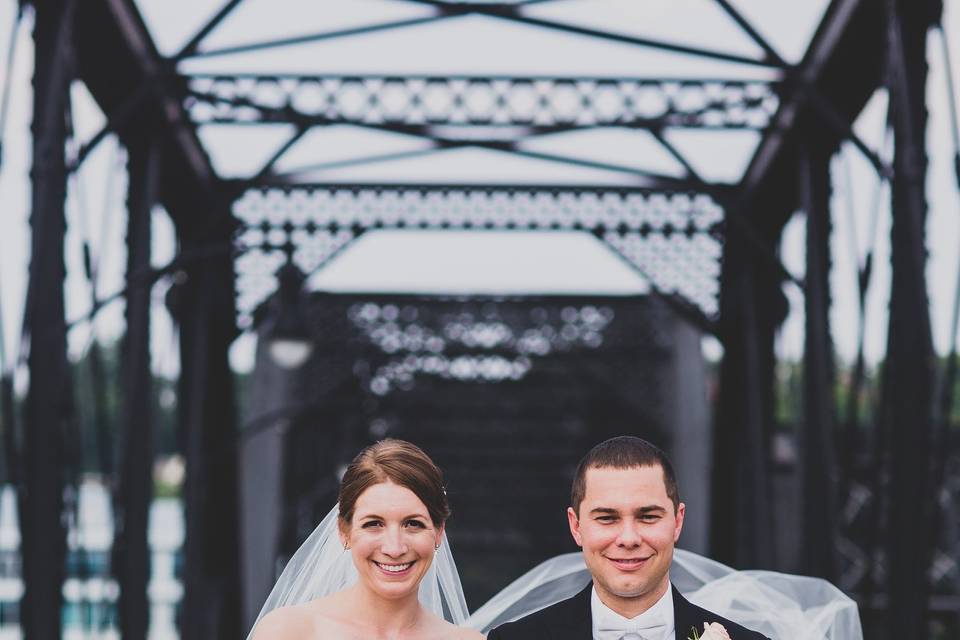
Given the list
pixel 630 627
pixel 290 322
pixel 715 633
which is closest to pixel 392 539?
pixel 630 627

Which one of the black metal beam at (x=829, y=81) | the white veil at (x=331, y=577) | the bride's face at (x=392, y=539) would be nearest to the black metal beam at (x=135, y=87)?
the black metal beam at (x=829, y=81)

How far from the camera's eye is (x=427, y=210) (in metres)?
12.2

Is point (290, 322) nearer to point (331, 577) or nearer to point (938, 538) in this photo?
point (331, 577)

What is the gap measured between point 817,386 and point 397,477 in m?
6.38

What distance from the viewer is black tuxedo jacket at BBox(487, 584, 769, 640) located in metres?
3.05

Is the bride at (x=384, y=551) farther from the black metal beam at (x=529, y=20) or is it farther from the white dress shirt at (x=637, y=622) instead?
the black metal beam at (x=529, y=20)

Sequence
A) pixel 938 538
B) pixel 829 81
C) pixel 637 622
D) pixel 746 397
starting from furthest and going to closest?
pixel 938 538 < pixel 746 397 < pixel 829 81 < pixel 637 622

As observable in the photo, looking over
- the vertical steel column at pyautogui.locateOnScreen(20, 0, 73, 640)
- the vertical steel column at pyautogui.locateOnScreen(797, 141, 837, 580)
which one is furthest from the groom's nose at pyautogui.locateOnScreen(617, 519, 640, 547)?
the vertical steel column at pyautogui.locateOnScreen(797, 141, 837, 580)

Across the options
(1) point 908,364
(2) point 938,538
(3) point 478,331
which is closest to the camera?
(1) point 908,364

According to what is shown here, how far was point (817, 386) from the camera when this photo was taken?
30.2ft

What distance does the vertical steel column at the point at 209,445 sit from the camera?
492 inches

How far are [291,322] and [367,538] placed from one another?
29.1 feet

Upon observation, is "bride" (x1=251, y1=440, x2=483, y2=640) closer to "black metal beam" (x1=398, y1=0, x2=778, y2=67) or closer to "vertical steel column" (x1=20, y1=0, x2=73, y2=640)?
"vertical steel column" (x1=20, y1=0, x2=73, y2=640)

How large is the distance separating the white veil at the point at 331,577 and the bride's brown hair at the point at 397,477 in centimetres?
61
